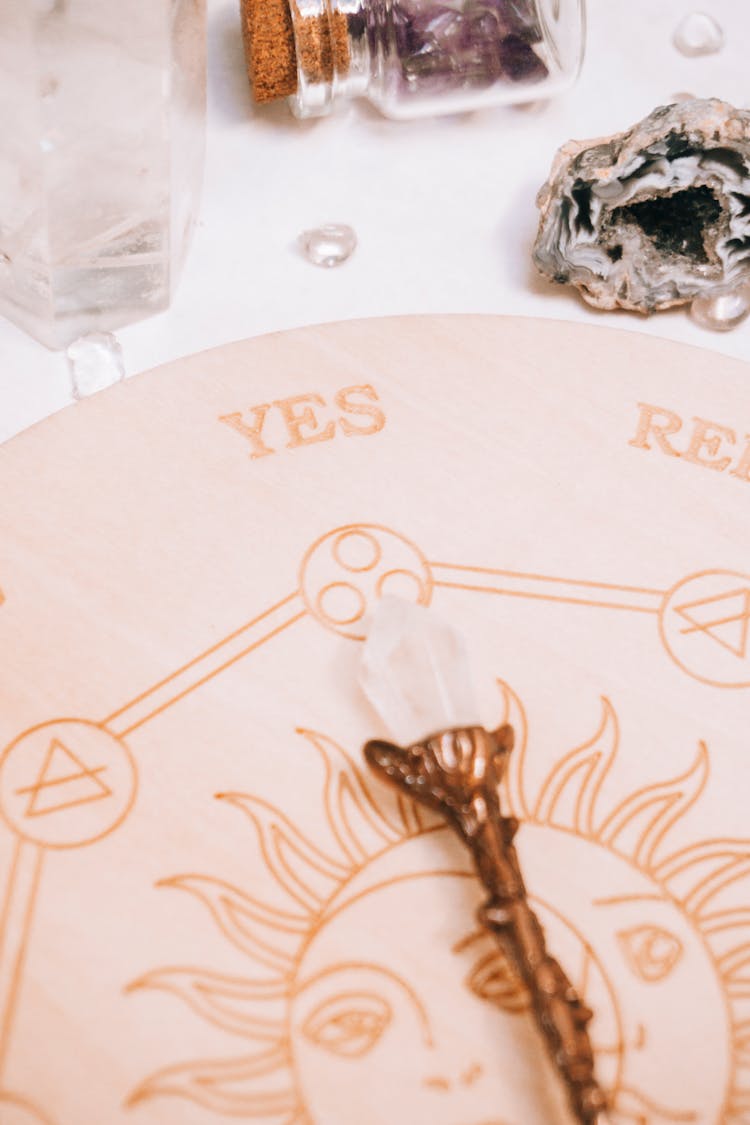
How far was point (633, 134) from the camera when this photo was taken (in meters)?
0.58

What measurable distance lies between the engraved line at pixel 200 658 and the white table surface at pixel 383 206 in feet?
0.54

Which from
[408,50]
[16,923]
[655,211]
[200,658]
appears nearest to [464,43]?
[408,50]

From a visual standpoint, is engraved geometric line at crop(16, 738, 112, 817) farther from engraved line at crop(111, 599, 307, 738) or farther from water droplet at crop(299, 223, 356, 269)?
water droplet at crop(299, 223, 356, 269)

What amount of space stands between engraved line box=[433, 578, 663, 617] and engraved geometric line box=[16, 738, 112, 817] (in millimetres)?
150

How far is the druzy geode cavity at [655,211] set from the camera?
1.89ft

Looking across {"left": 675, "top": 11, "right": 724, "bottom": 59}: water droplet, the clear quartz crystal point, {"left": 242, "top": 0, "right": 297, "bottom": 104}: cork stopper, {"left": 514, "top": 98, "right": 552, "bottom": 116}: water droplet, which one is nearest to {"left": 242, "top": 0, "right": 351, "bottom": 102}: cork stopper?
{"left": 242, "top": 0, "right": 297, "bottom": 104}: cork stopper

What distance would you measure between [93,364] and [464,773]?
0.89 ft

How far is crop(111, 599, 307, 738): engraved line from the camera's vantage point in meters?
0.47

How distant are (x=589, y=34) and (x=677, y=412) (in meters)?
0.29

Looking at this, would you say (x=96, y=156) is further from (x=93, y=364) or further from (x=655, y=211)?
(x=655, y=211)

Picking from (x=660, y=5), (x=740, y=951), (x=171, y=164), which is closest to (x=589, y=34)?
(x=660, y=5)

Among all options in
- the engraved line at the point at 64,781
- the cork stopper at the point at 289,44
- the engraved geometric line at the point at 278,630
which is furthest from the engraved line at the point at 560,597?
the cork stopper at the point at 289,44

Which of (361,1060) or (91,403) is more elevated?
(91,403)

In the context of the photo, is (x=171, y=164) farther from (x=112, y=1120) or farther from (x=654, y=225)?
(x=112, y=1120)
